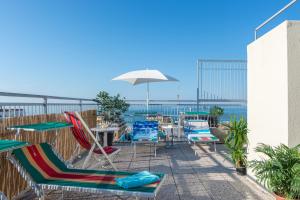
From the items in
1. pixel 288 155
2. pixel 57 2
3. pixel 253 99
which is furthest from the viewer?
pixel 57 2

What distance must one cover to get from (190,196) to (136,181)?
1183mm

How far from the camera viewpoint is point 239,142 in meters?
4.14

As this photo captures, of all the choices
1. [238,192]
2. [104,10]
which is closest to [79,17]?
[104,10]

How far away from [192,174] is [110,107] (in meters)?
4.22

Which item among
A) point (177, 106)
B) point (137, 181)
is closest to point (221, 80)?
point (177, 106)

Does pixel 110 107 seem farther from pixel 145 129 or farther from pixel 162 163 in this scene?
pixel 162 163

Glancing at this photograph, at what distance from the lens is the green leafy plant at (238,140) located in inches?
164

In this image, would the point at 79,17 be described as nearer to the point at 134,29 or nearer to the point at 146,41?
the point at 134,29

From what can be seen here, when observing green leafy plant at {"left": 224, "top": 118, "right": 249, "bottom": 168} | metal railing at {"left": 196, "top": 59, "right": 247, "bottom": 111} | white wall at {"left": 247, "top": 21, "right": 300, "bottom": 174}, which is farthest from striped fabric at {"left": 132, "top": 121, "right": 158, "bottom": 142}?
metal railing at {"left": 196, "top": 59, "right": 247, "bottom": 111}

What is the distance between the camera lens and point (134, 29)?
1698 cm

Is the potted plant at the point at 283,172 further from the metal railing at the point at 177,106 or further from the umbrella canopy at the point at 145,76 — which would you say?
the metal railing at the point at 177,106

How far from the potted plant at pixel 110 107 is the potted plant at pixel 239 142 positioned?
4.29 metres

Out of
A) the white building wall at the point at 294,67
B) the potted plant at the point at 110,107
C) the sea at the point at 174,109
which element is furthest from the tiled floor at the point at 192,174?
A: the sea at the point at 174,109

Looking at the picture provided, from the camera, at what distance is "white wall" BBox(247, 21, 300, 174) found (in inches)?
117
